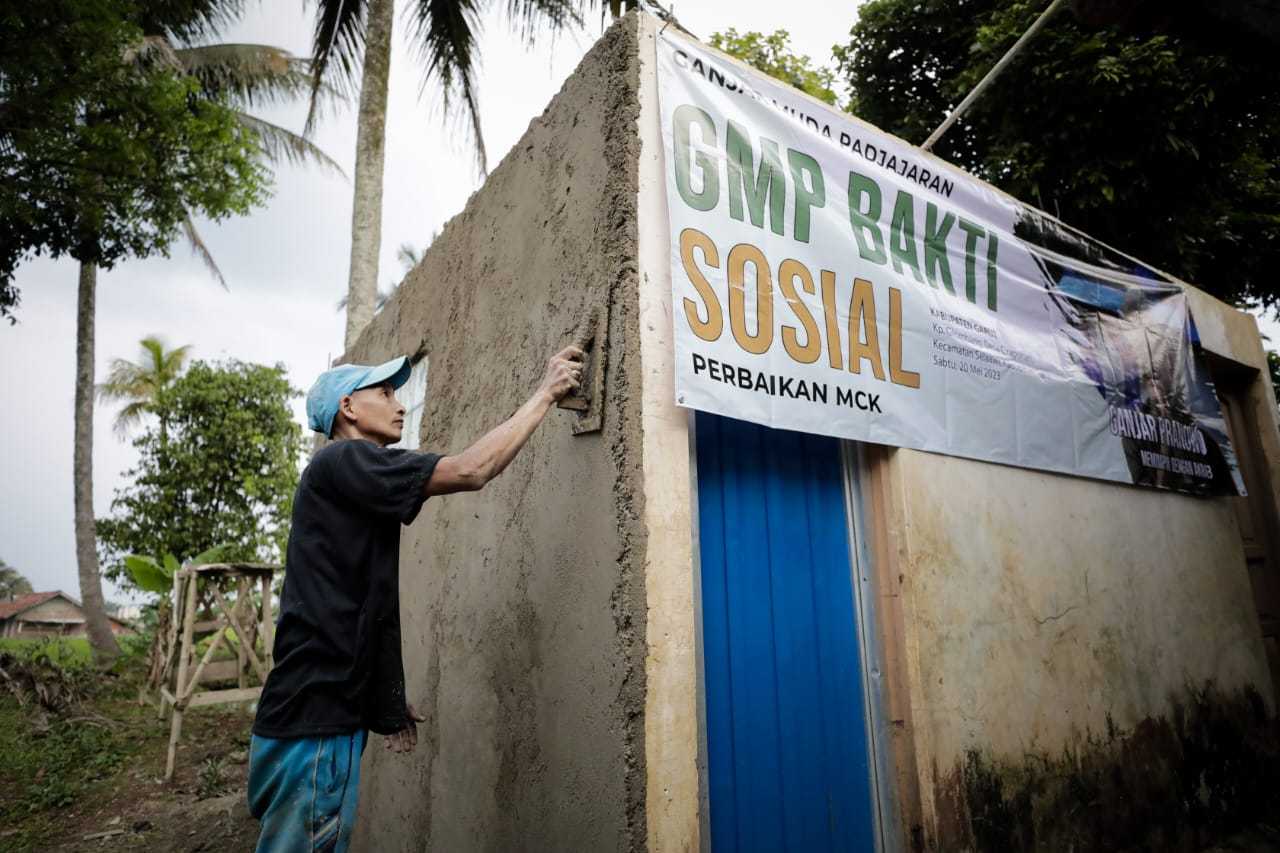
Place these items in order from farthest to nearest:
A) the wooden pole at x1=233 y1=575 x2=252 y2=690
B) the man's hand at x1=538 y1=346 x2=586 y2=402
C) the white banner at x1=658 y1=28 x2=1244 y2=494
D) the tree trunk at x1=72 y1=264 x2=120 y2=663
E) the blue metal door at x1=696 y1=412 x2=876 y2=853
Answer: the tree trunk at x1=72 y1=264 x2=120 y2=663, the wooden pole at x1=233 y1=575 x2=252 y2=690, the white banner at x1=658 y1=28 x2=1244 y2=494, the blue metal door at x1=696 y1=412 x2=876 y2=853, the man's hand at x1=538 y1=346 x2=586 y2=402

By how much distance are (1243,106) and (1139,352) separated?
5.88m

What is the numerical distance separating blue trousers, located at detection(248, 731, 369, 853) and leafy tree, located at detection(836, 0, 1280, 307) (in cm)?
785

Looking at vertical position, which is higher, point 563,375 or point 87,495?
point 87,495

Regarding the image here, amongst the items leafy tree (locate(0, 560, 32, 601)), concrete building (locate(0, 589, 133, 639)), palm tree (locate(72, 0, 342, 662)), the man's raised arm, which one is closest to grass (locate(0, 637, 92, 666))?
palm tree (locate(72, 0, 342, 662))

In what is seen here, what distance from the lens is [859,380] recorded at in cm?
276

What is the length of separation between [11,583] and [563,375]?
66.4 m

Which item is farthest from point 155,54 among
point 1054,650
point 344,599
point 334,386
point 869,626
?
point 1054,650

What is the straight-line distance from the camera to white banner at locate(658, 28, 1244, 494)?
2.47 metres

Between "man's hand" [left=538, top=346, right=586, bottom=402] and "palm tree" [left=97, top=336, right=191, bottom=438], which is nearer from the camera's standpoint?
"man's hand" [left=538, top=346, right=586, bottom=402]

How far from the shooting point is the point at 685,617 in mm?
2125

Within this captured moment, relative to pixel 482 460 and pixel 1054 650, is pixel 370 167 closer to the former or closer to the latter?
pixel 482 460

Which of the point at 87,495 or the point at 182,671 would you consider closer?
the point at 182,671

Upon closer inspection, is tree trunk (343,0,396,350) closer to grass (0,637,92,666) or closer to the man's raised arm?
the man's raised arm

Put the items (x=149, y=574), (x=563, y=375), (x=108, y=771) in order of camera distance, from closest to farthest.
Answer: (x=563, y=375)
(x=108, y=771)
(x=149, y=574)
